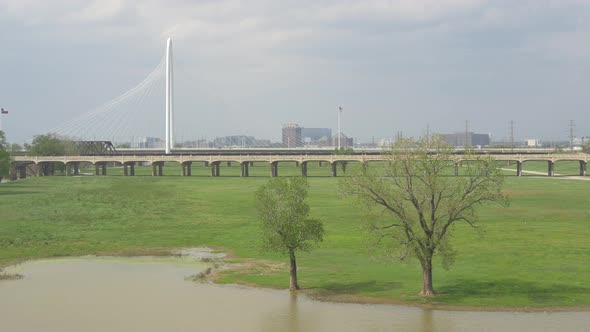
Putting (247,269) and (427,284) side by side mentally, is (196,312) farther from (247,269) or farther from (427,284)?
(427,284)

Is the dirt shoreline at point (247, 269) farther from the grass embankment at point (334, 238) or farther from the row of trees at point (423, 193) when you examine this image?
the row of trees at point (423, 193)

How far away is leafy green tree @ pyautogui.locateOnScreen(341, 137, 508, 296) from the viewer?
3481cm

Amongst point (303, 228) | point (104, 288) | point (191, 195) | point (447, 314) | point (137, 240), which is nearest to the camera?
point (447, 314)

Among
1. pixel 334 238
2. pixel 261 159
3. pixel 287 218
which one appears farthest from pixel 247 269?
pixel 261 159

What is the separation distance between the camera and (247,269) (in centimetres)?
4509

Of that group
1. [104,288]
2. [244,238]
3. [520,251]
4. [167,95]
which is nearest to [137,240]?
[244,238]

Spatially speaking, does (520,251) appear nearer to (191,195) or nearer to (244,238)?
(244,238)

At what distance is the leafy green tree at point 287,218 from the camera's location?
37781mm

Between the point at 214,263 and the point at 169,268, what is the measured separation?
311 cm

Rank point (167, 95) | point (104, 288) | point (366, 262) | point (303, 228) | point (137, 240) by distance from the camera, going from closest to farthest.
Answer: point (303, 228)
point (104, 288)
point (366, 262)
point (137, 240)
point (167, 95)

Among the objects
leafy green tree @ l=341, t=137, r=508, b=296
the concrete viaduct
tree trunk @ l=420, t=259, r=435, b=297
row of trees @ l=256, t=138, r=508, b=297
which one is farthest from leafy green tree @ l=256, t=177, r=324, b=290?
the concrete viaduct

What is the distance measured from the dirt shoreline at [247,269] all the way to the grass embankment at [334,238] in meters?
0.50

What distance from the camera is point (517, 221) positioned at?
65.0m

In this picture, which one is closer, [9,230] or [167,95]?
[9,230]
